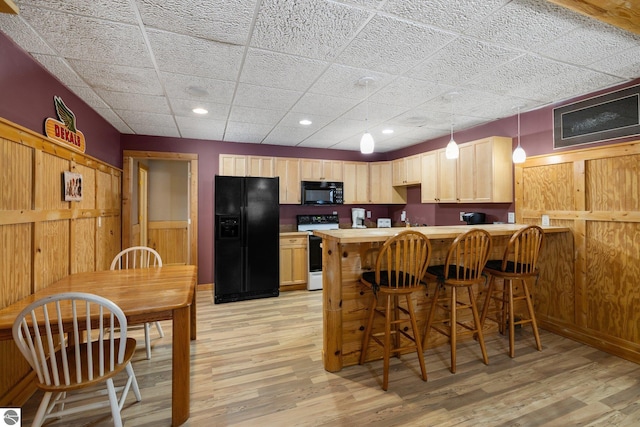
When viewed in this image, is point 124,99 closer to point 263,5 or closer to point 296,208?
point 263,5

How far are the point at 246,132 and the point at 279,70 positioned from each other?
2020mm

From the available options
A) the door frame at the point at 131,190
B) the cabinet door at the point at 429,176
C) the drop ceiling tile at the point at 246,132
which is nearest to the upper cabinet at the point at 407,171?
the cabinet door at the point at 429,176

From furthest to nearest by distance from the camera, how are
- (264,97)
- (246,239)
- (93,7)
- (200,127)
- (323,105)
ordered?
(246,239), (200,127), (323,105), (264,97), (93,7)

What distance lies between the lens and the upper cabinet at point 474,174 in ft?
11.4

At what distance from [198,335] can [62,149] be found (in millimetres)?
2120

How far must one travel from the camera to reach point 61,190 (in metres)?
2.49

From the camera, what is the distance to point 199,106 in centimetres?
317

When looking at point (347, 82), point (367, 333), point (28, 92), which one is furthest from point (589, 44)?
point (28, 92)

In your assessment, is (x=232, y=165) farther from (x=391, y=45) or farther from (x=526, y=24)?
(x=526, y=24)

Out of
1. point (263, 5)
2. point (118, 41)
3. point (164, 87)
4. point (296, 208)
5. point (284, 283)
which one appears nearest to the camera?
point (263, 5)

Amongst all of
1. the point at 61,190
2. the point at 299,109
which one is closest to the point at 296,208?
the point at 299,109

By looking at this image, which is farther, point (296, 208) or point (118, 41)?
point (296, 208)

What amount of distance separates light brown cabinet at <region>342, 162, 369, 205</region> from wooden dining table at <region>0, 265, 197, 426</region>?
350cm

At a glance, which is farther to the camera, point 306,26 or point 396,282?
point 396,282
